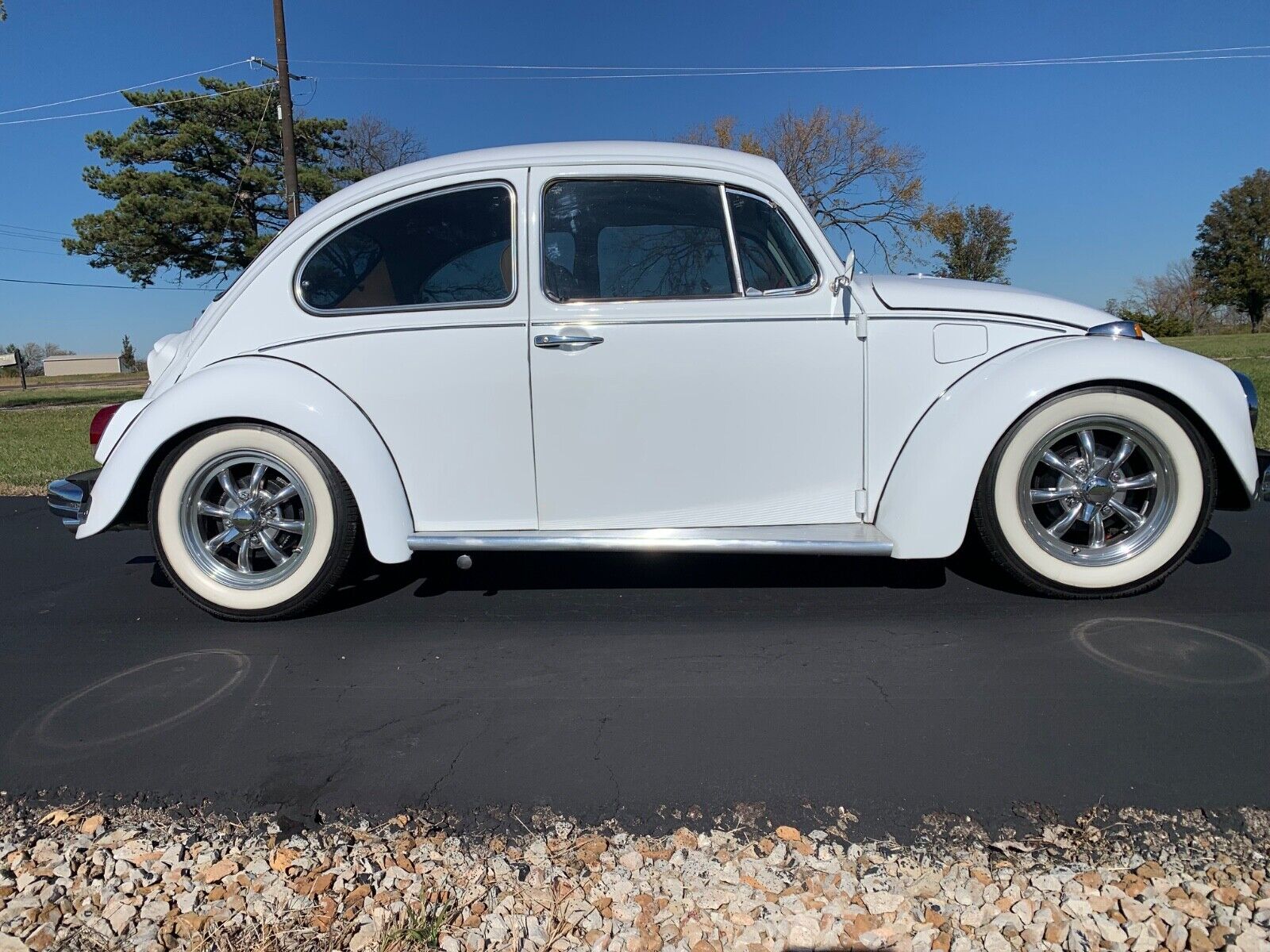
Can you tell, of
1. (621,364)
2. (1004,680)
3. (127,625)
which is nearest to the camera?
(1004,680)

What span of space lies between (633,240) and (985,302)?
1.45 m

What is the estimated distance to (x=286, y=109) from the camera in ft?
61.0

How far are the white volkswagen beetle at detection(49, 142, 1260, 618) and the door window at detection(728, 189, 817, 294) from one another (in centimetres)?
1

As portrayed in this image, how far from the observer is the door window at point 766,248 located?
329 centimetres

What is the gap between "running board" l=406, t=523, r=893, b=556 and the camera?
3.12 m

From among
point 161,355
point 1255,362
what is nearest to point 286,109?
point 161,355

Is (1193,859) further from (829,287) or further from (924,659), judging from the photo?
(829,287)

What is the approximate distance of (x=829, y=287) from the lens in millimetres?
3217

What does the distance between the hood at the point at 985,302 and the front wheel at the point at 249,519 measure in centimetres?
236

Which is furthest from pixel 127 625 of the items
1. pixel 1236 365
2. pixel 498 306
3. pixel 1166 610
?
pixel 1236 365

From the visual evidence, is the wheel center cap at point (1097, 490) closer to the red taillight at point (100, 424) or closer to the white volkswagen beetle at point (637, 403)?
the white volkswagen beetle at point (637, 403)

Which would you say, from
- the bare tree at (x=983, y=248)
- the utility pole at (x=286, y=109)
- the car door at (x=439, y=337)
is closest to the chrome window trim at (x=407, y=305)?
the car door at (x=439, y=337)

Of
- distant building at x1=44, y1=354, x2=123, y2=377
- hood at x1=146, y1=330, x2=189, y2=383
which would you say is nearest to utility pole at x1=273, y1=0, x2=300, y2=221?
hood at x1=146, y1=330, x2=189, y2=383

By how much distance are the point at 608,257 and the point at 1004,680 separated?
6.97ft
